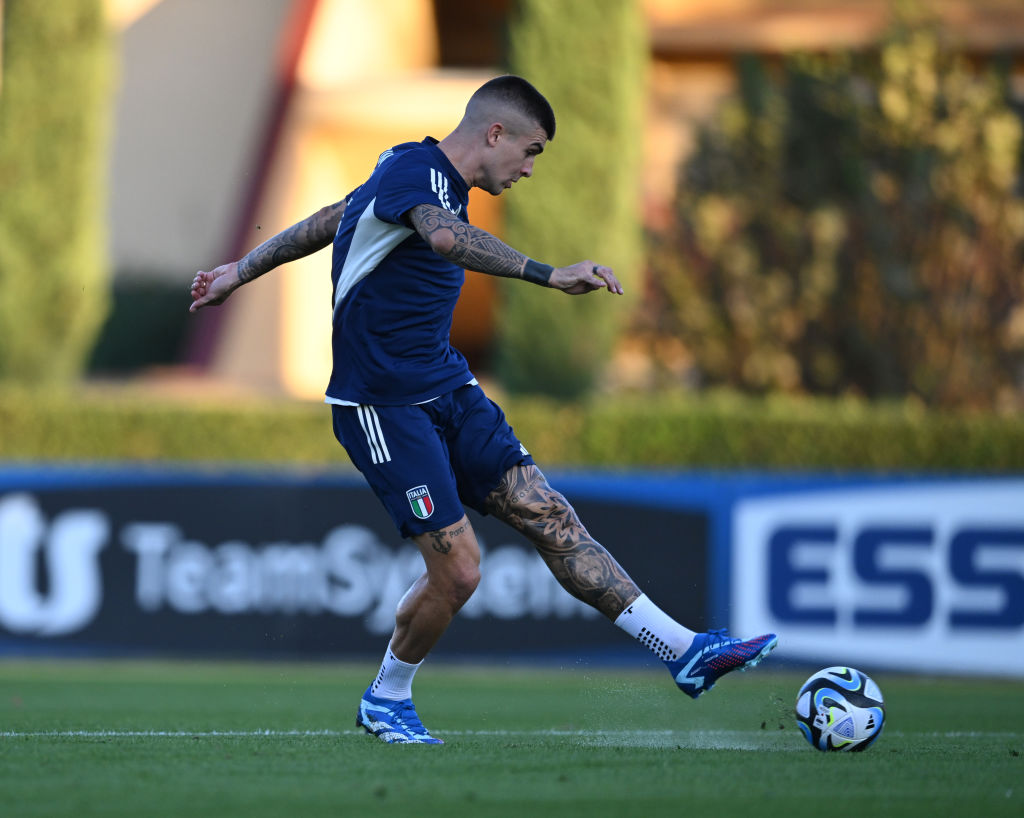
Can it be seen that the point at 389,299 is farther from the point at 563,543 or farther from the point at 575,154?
the point at 575,154

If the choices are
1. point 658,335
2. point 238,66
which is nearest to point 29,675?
point 658,335

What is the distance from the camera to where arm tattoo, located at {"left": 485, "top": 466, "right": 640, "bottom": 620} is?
5402mm

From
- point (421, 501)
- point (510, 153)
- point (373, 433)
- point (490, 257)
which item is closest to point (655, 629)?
point (421, 501)

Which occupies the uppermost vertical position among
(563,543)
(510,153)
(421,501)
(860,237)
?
(860,237)

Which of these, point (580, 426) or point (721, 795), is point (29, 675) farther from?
point (721, 795)

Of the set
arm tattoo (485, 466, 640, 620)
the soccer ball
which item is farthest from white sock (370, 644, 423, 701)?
the soccer ball

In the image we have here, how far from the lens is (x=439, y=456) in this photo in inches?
209

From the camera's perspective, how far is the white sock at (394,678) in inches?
217

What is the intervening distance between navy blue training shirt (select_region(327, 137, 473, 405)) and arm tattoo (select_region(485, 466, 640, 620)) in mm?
472

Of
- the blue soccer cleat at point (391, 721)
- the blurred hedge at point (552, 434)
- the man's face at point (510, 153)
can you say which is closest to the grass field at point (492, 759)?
the blue soccer cleat at point (391, 721)

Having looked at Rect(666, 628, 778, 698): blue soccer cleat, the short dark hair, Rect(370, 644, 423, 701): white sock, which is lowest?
Rect(370, 644, 423, 701): white sock

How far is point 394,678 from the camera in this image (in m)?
5.51

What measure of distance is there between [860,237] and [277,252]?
11932 mm

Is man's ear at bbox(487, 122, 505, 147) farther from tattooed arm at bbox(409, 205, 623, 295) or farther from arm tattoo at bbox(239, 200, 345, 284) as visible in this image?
arm tattoo at bbox(239, 200, 345, 284)
